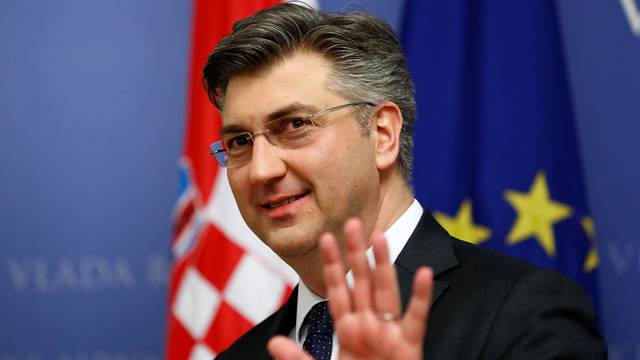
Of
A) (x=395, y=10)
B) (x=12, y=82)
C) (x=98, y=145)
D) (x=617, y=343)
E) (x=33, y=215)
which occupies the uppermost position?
(x=395, y=10)

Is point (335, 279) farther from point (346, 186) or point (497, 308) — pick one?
point (346, 186)

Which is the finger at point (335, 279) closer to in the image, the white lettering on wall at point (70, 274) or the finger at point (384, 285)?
the finger at point (384, 285)

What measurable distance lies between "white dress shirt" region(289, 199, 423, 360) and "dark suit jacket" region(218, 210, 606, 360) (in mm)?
39

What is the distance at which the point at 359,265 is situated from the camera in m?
1.17

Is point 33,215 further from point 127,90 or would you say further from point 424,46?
point 424,46

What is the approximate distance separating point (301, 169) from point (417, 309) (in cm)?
60

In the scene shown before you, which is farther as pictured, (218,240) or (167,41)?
(167,41)

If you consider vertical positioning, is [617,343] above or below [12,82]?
below

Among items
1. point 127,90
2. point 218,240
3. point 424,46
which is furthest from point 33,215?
point 424,46

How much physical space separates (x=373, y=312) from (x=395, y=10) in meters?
2.50

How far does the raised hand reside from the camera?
3.74ft

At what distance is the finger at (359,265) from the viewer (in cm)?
116

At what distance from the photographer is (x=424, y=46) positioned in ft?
10.3

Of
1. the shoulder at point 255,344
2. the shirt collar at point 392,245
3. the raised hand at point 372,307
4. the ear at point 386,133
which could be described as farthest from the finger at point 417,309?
the shoulder at point 255,344
